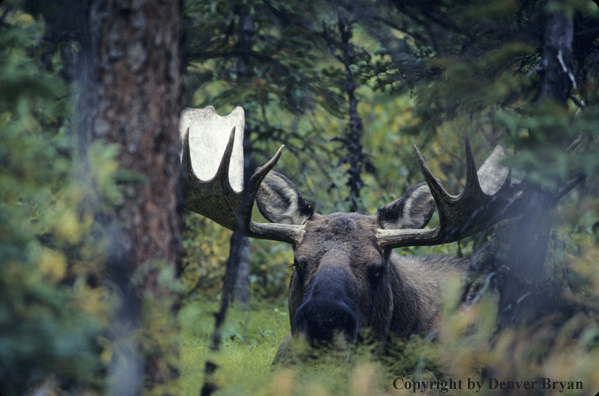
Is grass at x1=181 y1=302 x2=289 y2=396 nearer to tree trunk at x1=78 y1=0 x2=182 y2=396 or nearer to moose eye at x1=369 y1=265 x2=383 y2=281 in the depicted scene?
tree trunk at x1=78 y1=0 x2=182 y2=396

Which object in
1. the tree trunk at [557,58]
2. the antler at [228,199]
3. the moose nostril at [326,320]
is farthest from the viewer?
the antler at [228,199]

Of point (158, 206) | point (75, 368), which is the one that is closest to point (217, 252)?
point (158, 206)

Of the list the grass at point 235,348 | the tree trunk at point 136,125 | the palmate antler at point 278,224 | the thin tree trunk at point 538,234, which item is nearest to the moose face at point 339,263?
the palmate antler at point 278,224

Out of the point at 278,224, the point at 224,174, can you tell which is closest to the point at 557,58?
the point at 224,174

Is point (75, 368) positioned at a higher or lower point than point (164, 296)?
lower

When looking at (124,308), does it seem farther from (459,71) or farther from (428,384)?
(459,71)

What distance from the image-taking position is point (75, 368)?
78.7 inches

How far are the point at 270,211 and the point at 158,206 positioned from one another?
2974 mm

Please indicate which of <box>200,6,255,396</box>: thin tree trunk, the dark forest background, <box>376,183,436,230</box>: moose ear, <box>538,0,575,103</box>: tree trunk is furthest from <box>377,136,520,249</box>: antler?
<box>200,6,255,396</box>: thin tree trunk

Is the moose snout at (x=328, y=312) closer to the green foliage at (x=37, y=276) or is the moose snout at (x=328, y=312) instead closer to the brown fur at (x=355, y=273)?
the brown fur at (x=355, y=273)

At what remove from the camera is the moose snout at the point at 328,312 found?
3908mm

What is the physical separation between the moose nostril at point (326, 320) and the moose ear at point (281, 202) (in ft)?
4.86

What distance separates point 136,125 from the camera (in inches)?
102

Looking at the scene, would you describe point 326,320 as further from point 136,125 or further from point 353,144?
point 353,144
